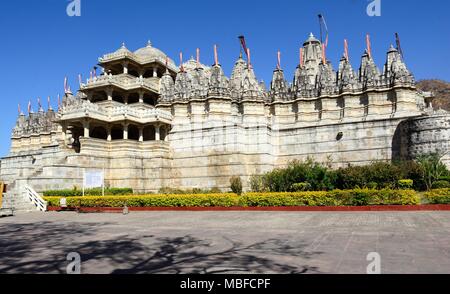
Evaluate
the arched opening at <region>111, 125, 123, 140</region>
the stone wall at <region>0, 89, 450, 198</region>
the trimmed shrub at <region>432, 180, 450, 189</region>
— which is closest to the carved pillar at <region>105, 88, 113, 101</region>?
the arched opening at <region>111, 125, 123, 140</region>

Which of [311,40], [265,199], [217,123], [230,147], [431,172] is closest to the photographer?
[265,199]

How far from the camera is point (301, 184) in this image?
75.6 ft

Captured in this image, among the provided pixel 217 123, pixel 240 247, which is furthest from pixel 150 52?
pixel 240 247

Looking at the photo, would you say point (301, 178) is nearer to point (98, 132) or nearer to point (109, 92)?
point (109, 92)

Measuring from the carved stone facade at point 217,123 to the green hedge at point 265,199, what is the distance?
7.77 metres

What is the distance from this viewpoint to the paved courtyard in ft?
23.5

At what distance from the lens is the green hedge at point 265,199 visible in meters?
18.5

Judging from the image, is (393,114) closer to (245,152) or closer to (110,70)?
(245,152)

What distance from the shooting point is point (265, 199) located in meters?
20.9

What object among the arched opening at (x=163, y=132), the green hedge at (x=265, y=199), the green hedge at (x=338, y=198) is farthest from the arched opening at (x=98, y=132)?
the green hedge at (x=338, y=198)

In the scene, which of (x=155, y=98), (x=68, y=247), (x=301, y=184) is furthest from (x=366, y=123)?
Answer: (x=68, y=247)

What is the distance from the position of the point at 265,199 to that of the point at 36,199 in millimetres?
16527

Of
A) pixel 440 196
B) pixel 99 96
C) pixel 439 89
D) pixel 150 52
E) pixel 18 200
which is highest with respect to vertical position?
pixel 439 89

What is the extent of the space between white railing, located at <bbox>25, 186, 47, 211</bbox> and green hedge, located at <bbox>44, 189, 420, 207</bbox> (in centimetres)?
49
